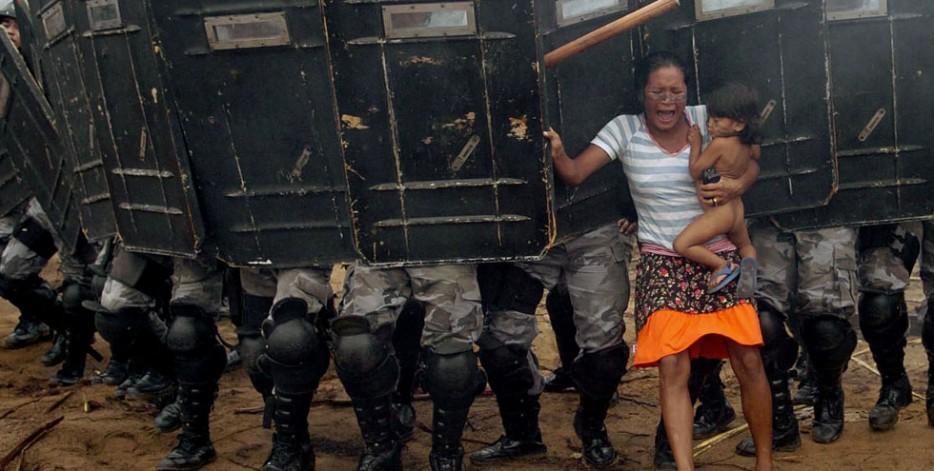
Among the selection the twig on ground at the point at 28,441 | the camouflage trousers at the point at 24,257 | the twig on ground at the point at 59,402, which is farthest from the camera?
the camouflage trousers at the point at 24,257

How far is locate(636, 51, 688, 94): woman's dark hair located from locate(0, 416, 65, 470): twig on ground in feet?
11.3

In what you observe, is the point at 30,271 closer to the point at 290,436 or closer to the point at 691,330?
the point at 290,436

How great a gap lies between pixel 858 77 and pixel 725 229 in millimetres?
968

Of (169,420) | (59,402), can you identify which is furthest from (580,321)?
(59,402)

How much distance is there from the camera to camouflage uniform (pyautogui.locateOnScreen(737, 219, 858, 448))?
5.14 m

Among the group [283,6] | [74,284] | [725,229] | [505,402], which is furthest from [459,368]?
[74,284]

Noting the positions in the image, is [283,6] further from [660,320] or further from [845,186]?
[845,186]

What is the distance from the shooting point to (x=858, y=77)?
4977 mm

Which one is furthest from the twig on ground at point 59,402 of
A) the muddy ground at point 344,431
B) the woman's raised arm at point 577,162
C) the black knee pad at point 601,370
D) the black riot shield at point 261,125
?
the woman's raised arm at point 577,162

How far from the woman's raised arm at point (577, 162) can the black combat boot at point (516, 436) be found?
3.82 feet

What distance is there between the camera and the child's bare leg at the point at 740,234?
4.68 metres

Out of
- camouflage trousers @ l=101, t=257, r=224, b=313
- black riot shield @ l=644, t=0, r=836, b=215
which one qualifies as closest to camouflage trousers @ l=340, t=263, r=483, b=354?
camouflage trousers @ l=101, t=257, r=224, b=313

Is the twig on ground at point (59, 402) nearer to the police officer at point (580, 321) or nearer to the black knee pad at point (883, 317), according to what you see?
the police officer at point (580, 321)

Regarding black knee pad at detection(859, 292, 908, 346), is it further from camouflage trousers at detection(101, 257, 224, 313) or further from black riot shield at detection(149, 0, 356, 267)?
camouflage trousers at detection(101, 257, 224, 313)
